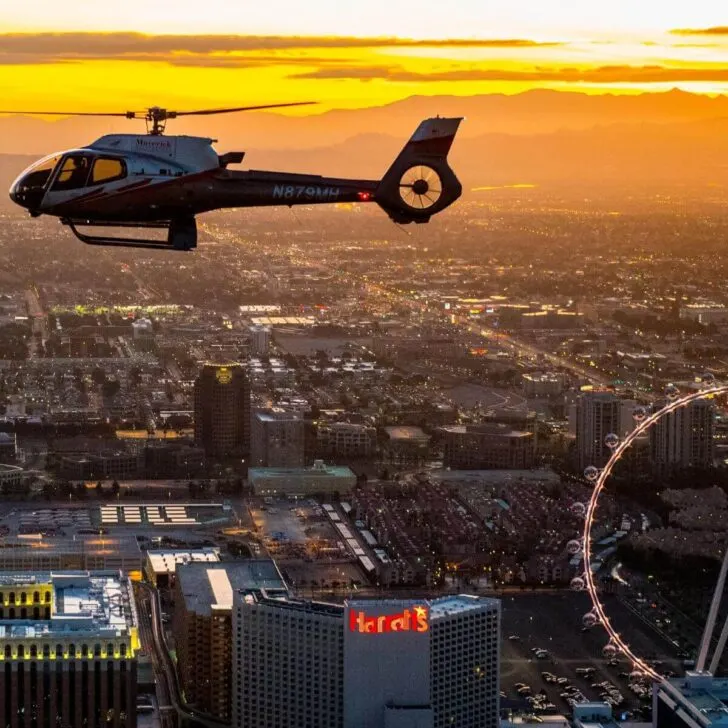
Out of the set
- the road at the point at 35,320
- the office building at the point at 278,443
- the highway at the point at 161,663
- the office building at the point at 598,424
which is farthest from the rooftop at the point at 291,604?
the road at the point at 35,320

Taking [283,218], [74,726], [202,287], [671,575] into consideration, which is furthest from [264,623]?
[283,218]

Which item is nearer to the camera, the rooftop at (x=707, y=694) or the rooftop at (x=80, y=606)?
the rooftop at (x=707, y=694)

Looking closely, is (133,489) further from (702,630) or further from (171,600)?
(702,630)

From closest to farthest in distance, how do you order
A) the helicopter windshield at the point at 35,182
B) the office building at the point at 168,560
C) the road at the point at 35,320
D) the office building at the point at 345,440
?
the helicopter windshield at the point at 35,182 < the office building at the point at 168,560 < the office building at the point at 345,440 < the road at the point at 35,320

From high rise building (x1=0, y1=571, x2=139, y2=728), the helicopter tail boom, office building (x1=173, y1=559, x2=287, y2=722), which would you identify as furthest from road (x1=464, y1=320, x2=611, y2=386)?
the helicopter tail boom

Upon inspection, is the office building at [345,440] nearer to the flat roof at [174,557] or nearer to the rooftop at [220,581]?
the flat roof at [174,557]

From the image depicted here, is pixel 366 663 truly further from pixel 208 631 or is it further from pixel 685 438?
pixel 685 438
